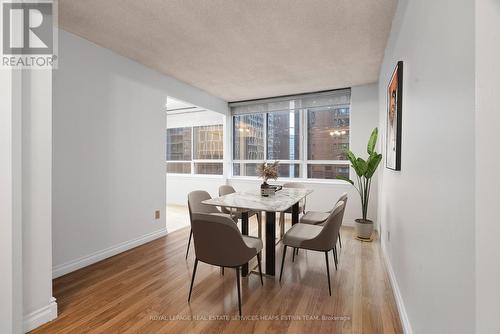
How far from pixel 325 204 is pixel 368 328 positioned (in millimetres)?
3038

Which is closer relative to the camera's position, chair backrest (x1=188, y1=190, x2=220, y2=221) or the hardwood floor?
the hardwood floor

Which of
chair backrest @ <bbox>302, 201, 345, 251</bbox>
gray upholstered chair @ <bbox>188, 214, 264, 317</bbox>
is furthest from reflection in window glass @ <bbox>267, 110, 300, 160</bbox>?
gray upholstered chair @ <bbox>188, 214, 264, 317</bbox>

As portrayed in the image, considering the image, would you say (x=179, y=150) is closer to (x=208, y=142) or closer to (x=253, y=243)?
(x=208, y=142)

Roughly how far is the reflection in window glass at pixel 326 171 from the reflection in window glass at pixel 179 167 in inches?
133

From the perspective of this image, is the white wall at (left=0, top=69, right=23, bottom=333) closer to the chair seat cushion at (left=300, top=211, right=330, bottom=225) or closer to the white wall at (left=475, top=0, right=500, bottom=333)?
the white wall at (left=475, top=0, right=500, bottom=333)

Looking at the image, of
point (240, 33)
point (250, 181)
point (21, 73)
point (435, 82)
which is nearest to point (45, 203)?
point (21, 73)

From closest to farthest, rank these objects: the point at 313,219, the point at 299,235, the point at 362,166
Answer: the point at 299,235 < the point at 313,219 < the point at 362,166

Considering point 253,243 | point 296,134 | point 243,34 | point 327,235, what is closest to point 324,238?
point 327,235

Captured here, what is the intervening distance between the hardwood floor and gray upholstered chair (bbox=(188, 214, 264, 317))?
31 cm

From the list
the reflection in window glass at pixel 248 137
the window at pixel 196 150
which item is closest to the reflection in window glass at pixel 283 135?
the reflection in window glass at pixel 248 137

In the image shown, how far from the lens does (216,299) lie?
6.94 ft

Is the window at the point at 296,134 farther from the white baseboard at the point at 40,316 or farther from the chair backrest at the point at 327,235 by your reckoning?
the white baseboard at the point at 40,316

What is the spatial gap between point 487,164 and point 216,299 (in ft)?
6.83

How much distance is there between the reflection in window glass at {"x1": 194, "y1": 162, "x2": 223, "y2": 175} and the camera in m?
6.21
